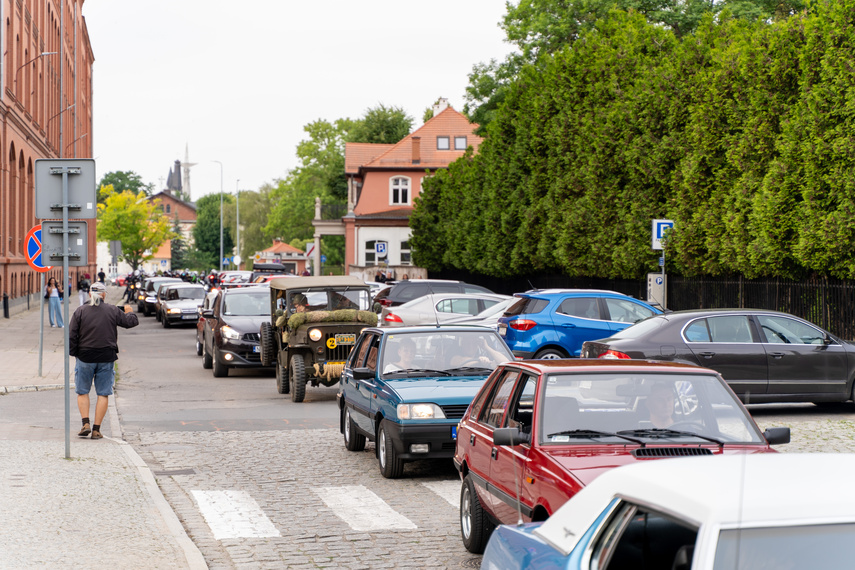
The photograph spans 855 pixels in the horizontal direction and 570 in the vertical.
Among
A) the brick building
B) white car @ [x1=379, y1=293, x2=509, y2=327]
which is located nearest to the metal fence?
white car @ [x1=379, y1=293, x2=509, y2=327]

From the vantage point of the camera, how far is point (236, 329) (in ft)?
67.7

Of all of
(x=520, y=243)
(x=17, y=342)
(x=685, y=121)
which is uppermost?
(x=685, y=121)

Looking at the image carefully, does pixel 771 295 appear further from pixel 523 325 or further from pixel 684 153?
pixel 523 325

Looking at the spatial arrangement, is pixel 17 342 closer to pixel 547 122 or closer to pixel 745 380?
pixel 547 122

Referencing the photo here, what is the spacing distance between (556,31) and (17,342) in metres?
25.4

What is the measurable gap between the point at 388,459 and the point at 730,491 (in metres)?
7.28

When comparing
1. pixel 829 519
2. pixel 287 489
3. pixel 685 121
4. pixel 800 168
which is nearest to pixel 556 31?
pixel 685 121

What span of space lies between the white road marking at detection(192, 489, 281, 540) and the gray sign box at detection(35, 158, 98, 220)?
3.43 m

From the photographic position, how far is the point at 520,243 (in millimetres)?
39000

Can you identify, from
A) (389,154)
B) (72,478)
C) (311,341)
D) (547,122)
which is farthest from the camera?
(389,154)

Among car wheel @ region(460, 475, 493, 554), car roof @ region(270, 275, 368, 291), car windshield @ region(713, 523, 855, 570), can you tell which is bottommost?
car wheel @ region(460, 475, 493, 554)

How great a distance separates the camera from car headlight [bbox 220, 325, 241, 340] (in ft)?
67.7

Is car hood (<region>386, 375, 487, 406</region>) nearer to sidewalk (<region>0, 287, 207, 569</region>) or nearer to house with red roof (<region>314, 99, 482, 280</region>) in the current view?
sidewalk (<region>0, 287, 207, 569</region>)

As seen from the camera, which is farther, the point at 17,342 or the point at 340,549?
the point at 17,342
